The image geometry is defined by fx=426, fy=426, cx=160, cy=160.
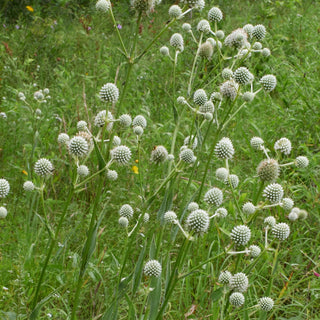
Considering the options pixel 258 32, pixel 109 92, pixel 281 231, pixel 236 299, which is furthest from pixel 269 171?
pixel 258 32

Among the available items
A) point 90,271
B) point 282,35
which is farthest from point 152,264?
point 282,35

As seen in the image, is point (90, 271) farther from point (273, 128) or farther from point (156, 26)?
point (156, 26)

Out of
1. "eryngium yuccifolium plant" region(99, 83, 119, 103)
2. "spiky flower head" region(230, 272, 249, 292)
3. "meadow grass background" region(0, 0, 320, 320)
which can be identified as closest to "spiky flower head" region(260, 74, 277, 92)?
"meadow grass background" region(0, 0, 320, 320)

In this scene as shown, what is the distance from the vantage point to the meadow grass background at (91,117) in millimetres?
2354

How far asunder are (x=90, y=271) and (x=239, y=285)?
2.75 ft

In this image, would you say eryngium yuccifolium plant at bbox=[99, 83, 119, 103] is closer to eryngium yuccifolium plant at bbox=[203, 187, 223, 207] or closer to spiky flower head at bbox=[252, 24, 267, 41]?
eryngium yuccifolium plant at bbox=[203, 187, 223, 207]

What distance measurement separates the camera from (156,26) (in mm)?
6531

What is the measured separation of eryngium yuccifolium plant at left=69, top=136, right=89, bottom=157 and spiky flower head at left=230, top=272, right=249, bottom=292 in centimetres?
84

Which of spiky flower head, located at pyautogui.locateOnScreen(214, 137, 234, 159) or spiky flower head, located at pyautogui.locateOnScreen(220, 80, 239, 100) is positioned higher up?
spiky flower head, located at pyautogui.locateOnScreen(220, 80, 239, 100)

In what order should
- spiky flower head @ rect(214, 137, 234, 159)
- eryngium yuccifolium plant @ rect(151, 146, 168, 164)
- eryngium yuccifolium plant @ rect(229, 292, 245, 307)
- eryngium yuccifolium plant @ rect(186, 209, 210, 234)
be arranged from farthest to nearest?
eryngium yuccifolium plant @ rect(151, 146, 168, 164), spiky flower head @ rect(214, 137, 234, 159), eryngium yuccifolium plant @ rect(229, 292, 245, 307), eryngium yuccifolium plant @ rect(186, 209, 210, 234)

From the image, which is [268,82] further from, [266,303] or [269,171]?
[266,303]

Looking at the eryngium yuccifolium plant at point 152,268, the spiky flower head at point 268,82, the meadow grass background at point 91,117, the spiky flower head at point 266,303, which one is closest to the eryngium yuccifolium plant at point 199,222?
the eryngium yuccifolium plant at point 152,268

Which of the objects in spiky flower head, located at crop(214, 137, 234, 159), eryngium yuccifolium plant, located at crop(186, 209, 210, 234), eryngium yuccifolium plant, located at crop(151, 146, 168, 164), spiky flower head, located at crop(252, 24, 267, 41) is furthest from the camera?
spiky flower head, located at crop(252, 24, 267, 41)

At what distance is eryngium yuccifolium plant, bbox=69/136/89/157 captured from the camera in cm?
181
